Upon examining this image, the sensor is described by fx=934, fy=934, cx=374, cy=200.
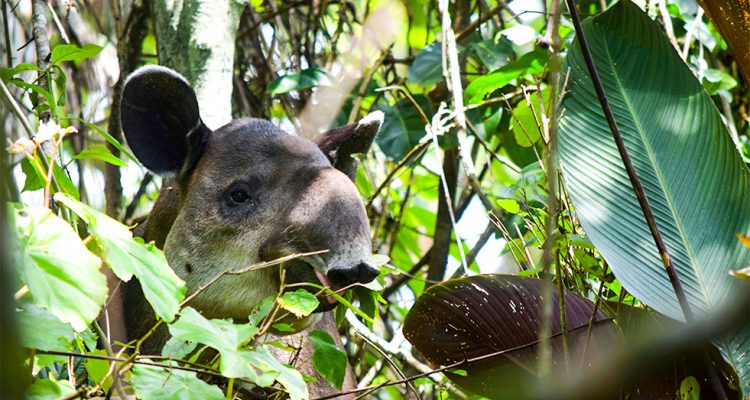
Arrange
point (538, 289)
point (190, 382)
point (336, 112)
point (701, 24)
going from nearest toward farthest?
point (190, 382)
point (538, 289)
point (701, 24)
point (336, 112)

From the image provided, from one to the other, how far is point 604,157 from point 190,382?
1.35 m

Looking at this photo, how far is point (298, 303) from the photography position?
1.91 meters

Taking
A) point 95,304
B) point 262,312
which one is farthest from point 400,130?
point 95,304

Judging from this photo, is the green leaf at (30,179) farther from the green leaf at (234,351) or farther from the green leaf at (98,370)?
the green leaf at (234,351)

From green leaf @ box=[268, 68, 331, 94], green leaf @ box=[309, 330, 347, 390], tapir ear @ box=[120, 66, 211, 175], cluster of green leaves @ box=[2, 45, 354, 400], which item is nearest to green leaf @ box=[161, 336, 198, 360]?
cluster of green leaves @ box=[2, 45, 354, 400]

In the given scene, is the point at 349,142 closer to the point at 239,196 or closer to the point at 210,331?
the point at 239,196

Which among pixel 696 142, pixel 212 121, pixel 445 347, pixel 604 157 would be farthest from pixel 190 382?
pixel 212 121

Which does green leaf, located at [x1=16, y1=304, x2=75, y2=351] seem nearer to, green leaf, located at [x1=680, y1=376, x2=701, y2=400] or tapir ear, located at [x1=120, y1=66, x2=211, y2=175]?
green leaf, located at [x1=680, y1=376, x2=701, y2=400]

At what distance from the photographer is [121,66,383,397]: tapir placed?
245 centimetres

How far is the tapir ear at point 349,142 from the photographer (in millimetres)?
3186

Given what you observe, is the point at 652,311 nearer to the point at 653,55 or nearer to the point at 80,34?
the point at 653,55

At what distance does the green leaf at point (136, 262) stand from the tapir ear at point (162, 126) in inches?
56.4

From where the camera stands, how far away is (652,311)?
2262mm

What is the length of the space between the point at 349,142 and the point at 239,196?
0.56 m
